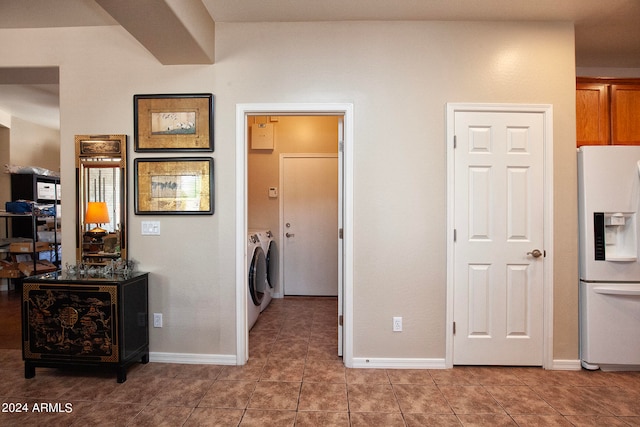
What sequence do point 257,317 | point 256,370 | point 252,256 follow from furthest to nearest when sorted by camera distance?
point 257,317, point 252,256, point 256,370

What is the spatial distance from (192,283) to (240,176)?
95 centimetres

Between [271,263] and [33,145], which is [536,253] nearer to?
[271,263]

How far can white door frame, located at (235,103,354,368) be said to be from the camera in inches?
92.1

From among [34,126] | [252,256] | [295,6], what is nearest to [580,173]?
[295,6]

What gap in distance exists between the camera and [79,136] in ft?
7.86

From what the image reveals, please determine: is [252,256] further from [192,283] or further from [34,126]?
[34,126]

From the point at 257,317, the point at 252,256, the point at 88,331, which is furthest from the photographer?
the point at 257,317

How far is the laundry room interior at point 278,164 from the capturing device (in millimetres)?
4277

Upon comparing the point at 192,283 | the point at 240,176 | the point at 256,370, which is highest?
the point at 240,176

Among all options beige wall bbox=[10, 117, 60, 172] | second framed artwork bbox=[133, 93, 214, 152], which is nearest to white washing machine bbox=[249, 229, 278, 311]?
second framed artwork bbox=[133, 93, 214, 152]

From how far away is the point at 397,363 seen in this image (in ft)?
7.65

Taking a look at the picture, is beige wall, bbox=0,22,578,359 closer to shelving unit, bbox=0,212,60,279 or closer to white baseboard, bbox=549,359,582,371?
A: white baseboard, bbox=549,359,582,371

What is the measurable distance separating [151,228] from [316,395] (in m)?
1.78

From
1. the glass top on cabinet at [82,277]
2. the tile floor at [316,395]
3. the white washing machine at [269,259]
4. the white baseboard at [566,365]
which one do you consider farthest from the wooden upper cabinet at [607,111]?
the glass top on cabinet at [82,277]
